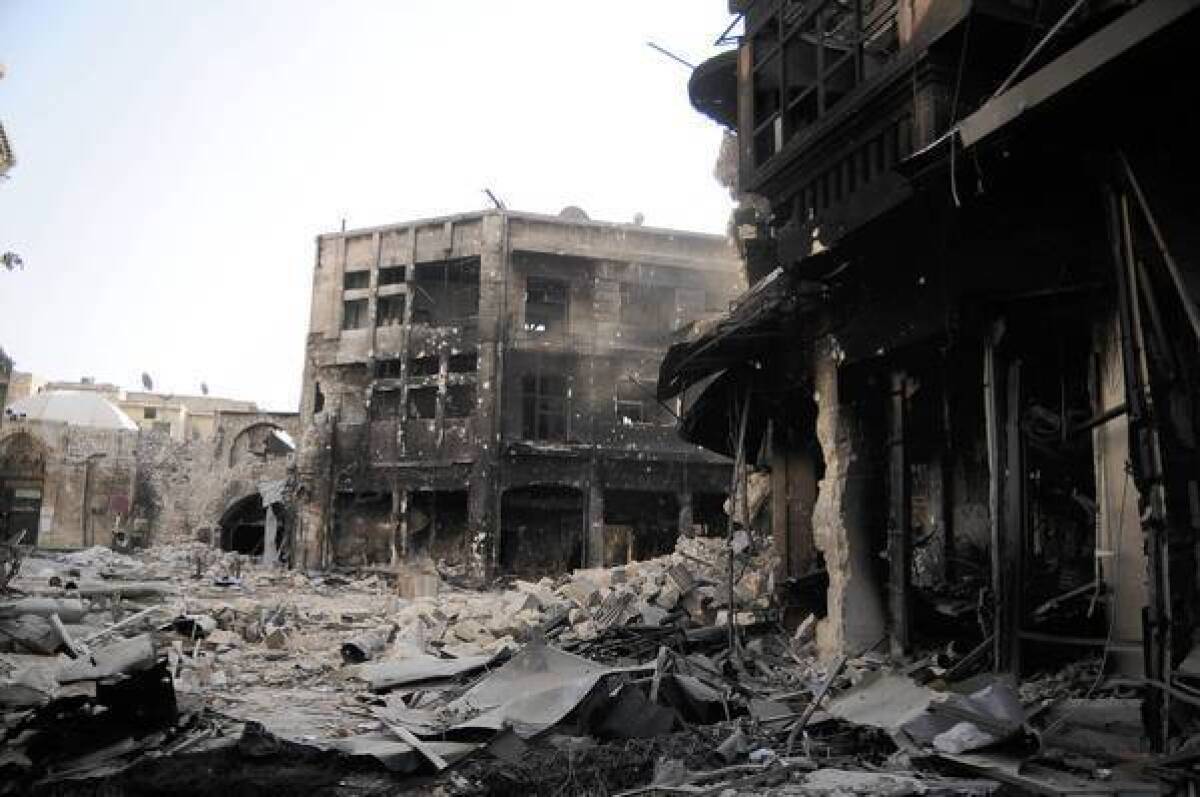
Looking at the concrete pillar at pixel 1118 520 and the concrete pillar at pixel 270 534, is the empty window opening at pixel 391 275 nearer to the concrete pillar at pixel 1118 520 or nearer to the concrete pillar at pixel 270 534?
the concrete pillar at pixel 270 534

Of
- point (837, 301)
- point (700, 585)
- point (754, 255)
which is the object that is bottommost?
point (700, 585)

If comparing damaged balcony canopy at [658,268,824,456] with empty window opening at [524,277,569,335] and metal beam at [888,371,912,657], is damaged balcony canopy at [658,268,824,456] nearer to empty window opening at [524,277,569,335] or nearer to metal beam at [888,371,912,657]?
metal beam at [888,371,912,657]

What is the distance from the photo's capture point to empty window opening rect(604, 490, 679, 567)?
1149 inches

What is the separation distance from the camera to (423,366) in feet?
97.9

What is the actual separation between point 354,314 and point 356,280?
1223 mm

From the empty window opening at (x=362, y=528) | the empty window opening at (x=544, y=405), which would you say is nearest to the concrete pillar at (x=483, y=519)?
the empty window opening at (x=544, y=405)

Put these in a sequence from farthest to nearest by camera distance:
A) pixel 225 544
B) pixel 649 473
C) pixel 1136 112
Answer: pixel 225 544 < pixel 649 473 < pixel 1136 112

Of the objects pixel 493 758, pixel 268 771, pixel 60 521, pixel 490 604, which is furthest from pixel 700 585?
pixel 60 521

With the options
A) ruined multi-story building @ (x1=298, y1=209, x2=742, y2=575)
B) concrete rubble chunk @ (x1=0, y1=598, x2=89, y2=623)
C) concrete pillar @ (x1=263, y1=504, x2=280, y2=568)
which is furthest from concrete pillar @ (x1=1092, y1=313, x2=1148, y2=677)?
concrete pillar @ (x1=263, y1=504, x2=280, y2=568)

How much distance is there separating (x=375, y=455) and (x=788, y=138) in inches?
886

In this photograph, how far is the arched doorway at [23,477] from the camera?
3709 centimetres

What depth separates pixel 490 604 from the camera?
589 inches

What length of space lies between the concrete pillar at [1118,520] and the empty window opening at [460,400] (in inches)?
948

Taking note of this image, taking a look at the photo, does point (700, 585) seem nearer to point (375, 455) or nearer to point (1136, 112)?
point (1136, 112)
